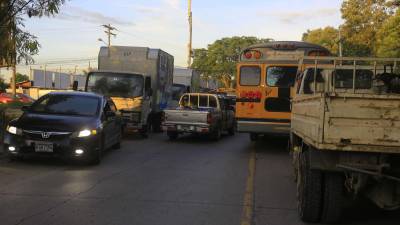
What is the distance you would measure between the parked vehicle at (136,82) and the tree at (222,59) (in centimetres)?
5613

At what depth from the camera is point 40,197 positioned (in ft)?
27.3

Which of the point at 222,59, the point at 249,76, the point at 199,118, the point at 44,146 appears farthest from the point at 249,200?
the point at 222,59

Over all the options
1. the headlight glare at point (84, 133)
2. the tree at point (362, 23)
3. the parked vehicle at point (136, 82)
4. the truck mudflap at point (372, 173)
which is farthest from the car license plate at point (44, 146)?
the tree at point (362, 23)

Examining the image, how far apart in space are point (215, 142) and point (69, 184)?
9.93m

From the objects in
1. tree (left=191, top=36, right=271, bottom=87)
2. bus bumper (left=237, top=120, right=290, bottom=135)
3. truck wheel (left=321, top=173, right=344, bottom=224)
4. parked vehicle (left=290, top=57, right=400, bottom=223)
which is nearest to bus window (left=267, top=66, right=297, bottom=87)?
bus bumper (left=237, top=120, right=290, bottom=135)

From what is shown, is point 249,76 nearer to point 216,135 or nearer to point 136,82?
point 216,135

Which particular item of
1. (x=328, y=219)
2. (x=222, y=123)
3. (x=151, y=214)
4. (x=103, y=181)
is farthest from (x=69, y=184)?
(x=222, y=123)

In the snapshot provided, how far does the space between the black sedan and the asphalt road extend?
0.35 metres

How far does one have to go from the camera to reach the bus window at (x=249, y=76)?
51.1 ft

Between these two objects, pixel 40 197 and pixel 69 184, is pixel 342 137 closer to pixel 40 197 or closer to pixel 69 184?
pixel 40 197

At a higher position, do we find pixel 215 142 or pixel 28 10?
pixel 28 10

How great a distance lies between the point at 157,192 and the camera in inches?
351

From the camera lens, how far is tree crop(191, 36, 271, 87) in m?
80.9

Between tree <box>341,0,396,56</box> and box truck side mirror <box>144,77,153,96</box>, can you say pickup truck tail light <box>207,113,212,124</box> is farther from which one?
tree <box>341,0,396,56</box>
